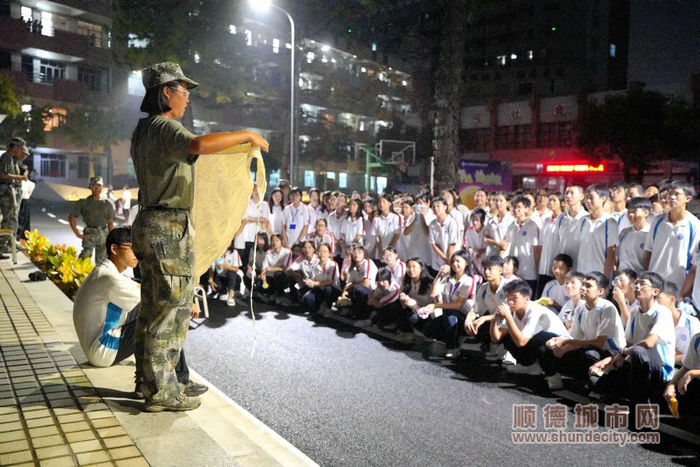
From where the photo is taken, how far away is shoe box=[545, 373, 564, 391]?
20.1ft

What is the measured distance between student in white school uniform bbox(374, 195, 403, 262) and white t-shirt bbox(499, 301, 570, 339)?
472 centimetres

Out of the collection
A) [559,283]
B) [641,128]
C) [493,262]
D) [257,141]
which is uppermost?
[641,128]

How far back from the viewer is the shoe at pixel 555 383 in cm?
612

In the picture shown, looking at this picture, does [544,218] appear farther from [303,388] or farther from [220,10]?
[220,10]

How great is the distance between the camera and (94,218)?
963cm

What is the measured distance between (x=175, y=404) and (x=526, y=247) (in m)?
6.23

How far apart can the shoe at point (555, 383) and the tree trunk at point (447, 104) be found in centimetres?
1022

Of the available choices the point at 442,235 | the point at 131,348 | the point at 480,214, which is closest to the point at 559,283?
the point at 480,214

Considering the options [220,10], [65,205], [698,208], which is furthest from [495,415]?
[65,205]

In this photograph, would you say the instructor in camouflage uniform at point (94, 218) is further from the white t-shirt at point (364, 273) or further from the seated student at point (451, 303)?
the seated student at point (451, 303)

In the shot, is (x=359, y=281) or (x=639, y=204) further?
(x=359, y=281)

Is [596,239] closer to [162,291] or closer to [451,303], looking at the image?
[451,303]

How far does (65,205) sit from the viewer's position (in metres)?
33.8

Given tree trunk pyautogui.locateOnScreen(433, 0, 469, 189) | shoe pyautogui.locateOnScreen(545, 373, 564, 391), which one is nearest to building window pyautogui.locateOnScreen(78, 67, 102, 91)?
tree trunk pyautogui.locateOnScreen(433, 0, 469, 189)
